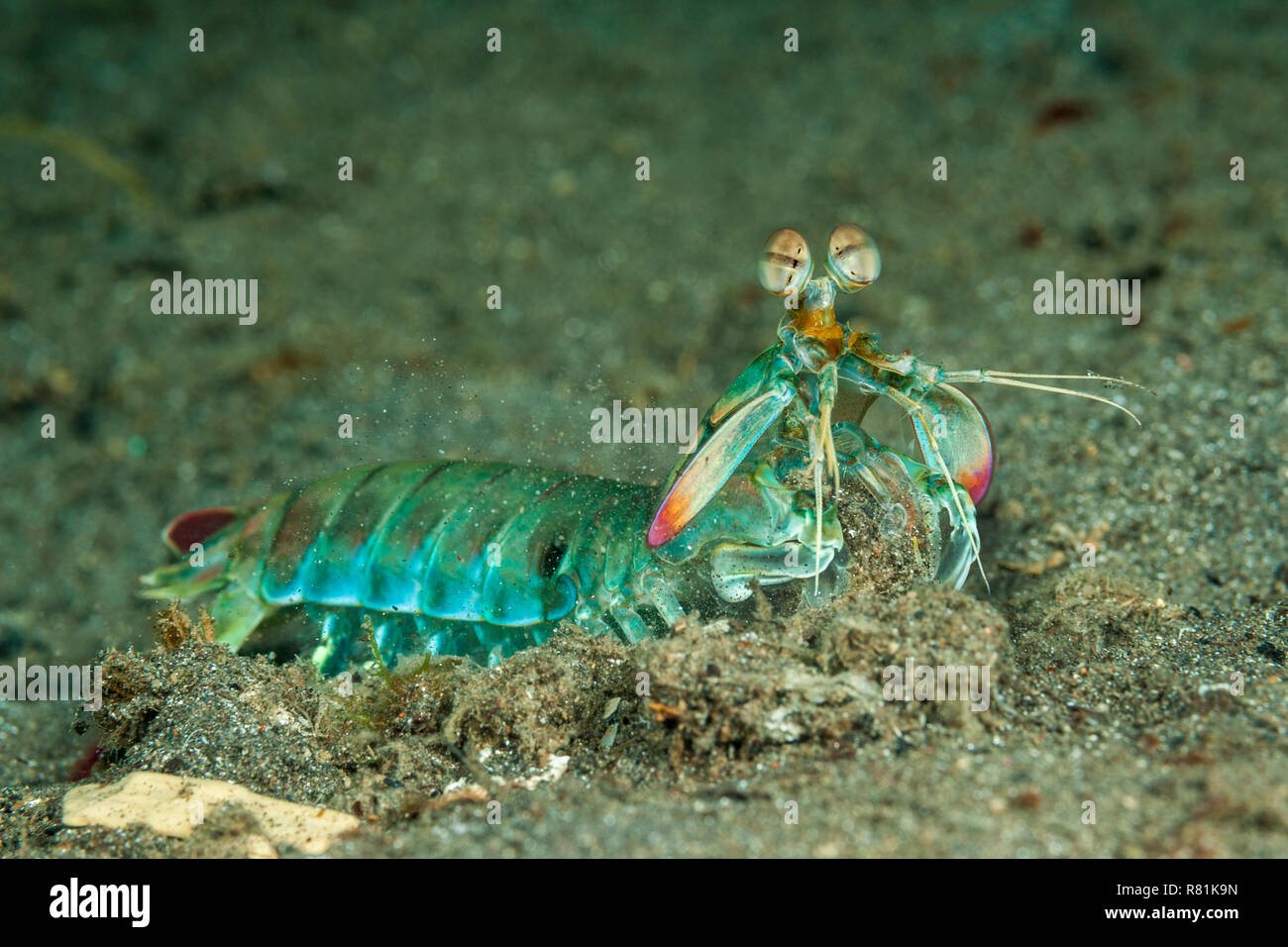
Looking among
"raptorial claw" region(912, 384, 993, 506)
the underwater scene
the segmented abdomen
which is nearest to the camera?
the underwater scene

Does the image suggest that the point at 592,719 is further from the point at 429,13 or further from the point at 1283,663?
the point at 429,13

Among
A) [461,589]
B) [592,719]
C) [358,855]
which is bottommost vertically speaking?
[358,855]

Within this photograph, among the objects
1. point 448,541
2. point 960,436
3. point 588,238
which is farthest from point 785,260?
point 588,238

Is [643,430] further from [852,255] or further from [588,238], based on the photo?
[588,238]

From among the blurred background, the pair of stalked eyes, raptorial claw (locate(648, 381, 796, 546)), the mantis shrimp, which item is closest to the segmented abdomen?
the mantis shrimp

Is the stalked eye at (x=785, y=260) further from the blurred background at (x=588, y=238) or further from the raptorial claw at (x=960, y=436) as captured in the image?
the blurred background at (x=588, y=238)

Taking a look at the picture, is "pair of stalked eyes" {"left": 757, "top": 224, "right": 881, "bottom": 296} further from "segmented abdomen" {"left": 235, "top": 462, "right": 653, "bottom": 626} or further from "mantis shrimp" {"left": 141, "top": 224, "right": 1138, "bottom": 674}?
"segmented abdomen" {"left": 235, "top": 462, "right": 653, "bottom": 626}

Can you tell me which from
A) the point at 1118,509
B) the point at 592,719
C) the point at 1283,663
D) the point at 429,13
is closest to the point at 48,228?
the point at 429,13

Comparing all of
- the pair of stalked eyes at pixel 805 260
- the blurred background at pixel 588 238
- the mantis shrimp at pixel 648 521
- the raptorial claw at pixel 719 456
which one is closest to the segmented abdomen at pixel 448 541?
the mantis shrimp at pixel 648 521
